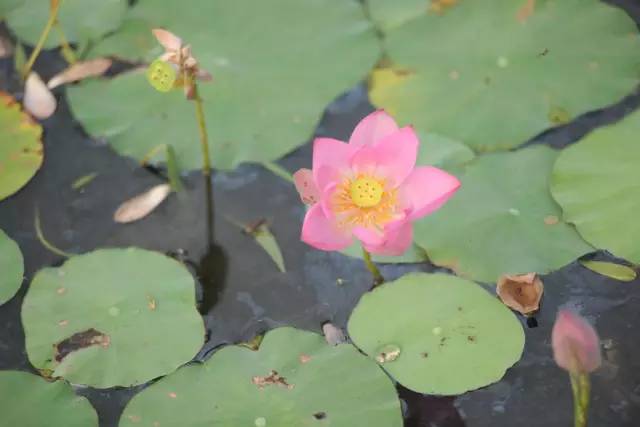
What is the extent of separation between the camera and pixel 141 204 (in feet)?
5.99

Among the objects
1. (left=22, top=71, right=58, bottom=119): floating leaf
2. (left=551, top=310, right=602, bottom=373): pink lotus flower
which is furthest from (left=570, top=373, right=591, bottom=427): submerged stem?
(left=22, top=71, right=58, bottom=119): floating leaf

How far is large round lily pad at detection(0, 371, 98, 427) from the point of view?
1479 mm

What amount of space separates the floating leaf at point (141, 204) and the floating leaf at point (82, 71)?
39 cm

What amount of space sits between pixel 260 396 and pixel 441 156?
68 cm

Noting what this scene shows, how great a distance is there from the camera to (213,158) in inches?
72.7

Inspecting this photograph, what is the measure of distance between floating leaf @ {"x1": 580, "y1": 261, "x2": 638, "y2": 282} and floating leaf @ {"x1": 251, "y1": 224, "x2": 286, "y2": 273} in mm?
644

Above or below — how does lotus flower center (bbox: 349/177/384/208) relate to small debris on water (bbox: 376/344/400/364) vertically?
above

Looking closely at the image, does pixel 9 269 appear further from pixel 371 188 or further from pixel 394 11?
pixel 394 11

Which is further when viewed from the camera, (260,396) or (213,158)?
(213,158)

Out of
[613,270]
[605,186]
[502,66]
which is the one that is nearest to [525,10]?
[502,66]

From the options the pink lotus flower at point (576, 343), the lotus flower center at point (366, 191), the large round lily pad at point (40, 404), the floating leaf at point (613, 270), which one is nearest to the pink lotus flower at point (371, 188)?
the lotus flower center at point (366, 191)

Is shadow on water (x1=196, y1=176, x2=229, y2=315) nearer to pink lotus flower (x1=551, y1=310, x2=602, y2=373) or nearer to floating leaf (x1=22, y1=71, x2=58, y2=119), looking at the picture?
floating leaf (x1=22, y1=71, x2=58, y2=119)

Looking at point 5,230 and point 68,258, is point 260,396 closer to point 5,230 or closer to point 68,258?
point 68,258

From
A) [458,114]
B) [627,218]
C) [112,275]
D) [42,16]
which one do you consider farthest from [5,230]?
[627,218]
